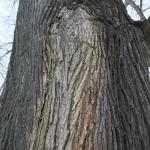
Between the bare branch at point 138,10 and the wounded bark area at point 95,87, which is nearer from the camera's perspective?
the wounded bark area at point 95,87

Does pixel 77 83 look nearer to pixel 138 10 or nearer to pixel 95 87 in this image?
pixel 95 87

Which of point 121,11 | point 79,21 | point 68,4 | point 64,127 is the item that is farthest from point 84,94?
point 121,11

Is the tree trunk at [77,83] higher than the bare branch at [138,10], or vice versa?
the bare branch at [138,10]

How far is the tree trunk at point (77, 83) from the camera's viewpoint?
1699mm

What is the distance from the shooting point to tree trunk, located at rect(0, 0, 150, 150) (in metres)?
1.70

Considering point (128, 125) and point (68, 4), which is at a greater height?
point (68, 4)

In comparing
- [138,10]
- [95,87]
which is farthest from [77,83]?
[138,10]

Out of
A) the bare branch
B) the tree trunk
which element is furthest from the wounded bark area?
the bare branch

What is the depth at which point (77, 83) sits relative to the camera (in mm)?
1871

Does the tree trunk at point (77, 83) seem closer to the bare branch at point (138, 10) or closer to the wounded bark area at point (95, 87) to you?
the wounded bark area at point (95, 87)

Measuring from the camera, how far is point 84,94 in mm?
1823

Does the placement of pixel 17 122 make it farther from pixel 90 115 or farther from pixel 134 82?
pixel 134 82

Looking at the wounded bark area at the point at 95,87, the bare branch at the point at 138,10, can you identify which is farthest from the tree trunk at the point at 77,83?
the bare branch at the point at 138,10

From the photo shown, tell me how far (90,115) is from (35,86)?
422 mm
